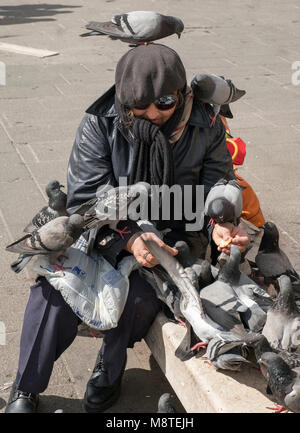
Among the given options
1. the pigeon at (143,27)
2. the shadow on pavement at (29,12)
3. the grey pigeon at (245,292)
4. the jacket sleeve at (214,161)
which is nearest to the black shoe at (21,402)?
the grey pigeon at (245,292)

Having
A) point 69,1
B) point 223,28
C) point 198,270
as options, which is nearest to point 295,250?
point 198,270

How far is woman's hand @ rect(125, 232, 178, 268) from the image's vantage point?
10.6 ft

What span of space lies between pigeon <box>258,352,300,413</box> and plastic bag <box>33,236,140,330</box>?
0.73m

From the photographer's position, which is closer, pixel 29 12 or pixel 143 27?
pixel 143 27

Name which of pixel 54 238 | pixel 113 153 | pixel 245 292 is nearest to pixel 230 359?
pixel 245 292

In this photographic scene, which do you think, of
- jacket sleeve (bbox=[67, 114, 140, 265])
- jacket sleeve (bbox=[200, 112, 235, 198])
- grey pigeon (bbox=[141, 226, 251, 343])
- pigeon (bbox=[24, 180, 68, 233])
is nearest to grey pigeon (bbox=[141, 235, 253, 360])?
grey pigeon (bbox=[141, 226, 251, 343])

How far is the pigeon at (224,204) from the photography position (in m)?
3.21

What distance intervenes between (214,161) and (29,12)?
362 inches

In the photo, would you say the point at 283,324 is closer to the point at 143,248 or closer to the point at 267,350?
the point at 267,350

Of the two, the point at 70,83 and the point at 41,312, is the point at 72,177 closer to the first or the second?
the point at 41,312

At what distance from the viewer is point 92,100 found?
301 inches

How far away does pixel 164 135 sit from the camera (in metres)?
3.35

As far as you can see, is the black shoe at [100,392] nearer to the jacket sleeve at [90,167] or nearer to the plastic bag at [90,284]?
the plastic bag at [90,284]
